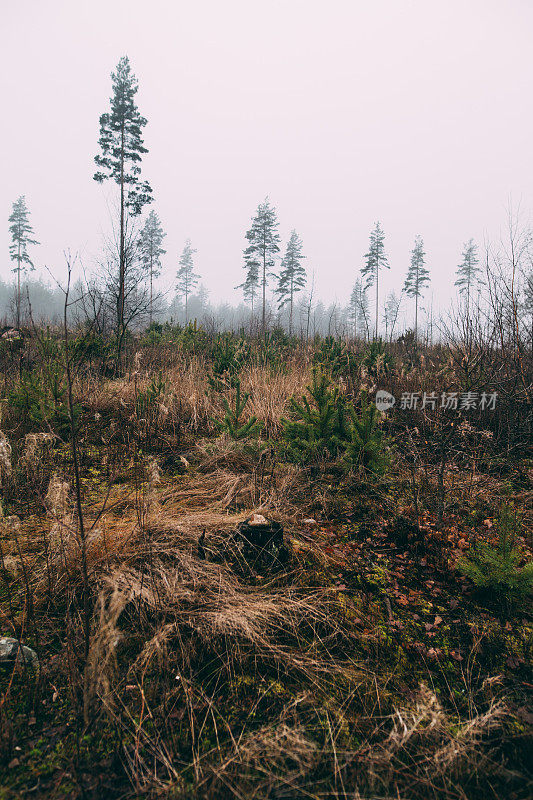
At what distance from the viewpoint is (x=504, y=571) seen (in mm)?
1894

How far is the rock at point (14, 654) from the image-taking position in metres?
1.46

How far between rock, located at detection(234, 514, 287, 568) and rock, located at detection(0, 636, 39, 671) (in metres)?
1.01

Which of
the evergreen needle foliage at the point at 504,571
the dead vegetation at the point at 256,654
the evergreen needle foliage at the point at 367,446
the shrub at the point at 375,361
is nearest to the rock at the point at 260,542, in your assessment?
the dead vegetation at the point at 256,654

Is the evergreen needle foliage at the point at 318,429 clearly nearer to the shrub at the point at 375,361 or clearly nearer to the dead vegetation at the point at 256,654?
the dead vegetation at the point at 256,654

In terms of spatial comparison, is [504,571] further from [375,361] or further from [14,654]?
[375,361]

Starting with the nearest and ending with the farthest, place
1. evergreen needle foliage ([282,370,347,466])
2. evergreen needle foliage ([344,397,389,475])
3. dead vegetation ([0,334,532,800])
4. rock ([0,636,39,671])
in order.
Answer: dead vegetation ([0,334,532,800])
rock ([0,636,39,671])
evergreen needle foliage ([344,397,389,475])
evergreen needle foliage ([282,370,347,466])

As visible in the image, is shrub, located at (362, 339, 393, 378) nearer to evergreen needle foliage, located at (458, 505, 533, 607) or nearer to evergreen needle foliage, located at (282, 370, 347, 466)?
evergreen needle foliage, located at (282, 370, 347, 466)

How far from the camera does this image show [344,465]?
3330 millimetres

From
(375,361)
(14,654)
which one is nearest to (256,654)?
(14,654)

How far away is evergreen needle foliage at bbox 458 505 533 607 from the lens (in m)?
1.88

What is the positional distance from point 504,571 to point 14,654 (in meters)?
2.28

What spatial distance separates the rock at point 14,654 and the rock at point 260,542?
3.32ft

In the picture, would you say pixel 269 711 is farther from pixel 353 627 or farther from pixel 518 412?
pixel 518 412

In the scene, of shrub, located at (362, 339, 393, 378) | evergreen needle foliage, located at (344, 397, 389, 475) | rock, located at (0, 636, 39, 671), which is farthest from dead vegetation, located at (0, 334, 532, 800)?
shrub, located at (362, 339, 393, 378)
